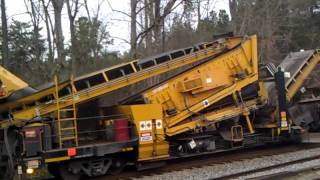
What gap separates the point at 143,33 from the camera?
24.0 m

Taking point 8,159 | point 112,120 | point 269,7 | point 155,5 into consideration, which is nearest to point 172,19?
point 155,5

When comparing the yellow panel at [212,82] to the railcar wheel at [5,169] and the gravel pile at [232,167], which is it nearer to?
the gravel pile at [232,167]

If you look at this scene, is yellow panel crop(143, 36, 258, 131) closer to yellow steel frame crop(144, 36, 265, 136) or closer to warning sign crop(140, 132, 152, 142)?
yellow steel frame crop(144, 36, 265, 136)

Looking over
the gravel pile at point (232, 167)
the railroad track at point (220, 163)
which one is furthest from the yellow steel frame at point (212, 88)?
the gravel pile at point (232, 167)

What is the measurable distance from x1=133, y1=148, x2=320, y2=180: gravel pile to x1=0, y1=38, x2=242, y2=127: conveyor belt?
102 inches

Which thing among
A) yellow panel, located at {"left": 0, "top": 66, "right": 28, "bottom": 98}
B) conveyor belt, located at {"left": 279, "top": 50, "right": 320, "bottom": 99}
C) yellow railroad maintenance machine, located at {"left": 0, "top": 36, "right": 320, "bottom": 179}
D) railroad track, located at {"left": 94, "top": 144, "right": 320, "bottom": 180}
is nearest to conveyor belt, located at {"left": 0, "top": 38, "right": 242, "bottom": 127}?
yellow railroad maintenance machine, located at {"left": 0, "top": 36, "right": 320, "bottom": 179}

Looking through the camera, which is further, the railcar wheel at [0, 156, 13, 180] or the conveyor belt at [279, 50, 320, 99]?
the conveyor belt at [279, 50, 320, 99]

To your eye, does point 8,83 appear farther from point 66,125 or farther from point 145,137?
point 145,137

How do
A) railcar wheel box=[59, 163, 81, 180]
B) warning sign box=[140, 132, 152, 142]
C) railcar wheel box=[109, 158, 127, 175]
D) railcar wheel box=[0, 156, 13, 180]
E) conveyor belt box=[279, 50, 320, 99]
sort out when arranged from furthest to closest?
conveyor belt box=[279, 50, 320, 99], railcar wheel box=[109, 158, 127, 175], warning sign box=[140, 132, 152, 142], railcar wheel box=[59, 163, 81, 180], railcar wheel box=[0, 156, 13, 180]

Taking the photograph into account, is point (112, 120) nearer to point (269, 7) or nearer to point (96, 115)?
point (96, 115)

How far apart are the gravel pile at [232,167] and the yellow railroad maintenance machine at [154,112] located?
935 mm

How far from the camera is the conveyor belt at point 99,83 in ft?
42.1

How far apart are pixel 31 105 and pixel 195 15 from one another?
24.7 metres

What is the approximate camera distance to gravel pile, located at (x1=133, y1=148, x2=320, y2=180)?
13039 millimetres
